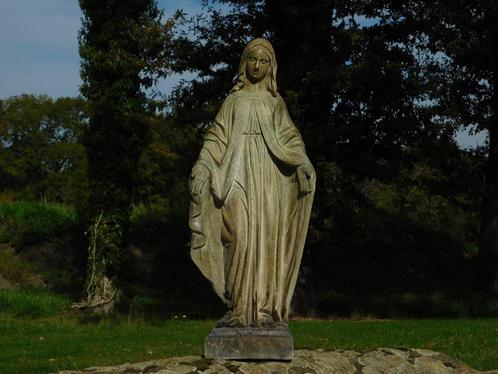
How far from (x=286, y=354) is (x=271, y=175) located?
4.99 feet

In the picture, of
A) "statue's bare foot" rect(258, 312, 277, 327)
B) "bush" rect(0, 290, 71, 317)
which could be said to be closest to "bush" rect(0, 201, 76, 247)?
"bush" rect(0, 290, 71, 317)

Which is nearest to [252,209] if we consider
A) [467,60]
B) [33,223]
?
[467,60]

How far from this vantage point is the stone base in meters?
7.22

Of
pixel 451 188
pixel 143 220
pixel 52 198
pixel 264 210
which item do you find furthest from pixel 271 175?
pixel 52 198

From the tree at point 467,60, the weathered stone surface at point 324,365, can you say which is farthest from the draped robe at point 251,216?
the tree at point 467,60

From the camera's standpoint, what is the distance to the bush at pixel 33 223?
2550 cm

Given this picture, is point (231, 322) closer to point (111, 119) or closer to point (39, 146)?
point (111, 119)

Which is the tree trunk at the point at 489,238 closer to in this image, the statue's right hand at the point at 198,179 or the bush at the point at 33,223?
the bush at the point at 33,223

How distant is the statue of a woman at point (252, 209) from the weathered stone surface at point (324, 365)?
0.39 meters

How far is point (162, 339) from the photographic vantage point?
14461 millimetres

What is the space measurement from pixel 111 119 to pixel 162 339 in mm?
6987

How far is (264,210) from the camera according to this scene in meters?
7.61

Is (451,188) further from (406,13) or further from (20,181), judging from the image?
(20,181)

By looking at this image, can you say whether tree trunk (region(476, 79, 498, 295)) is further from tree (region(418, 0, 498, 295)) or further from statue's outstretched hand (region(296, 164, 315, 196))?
statue's outstretched hand (region(296, 164, 315, 196))
